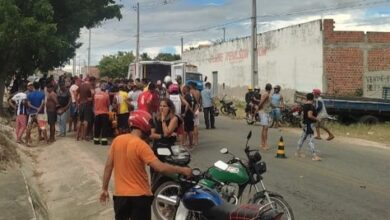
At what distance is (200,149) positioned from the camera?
52.4 ft

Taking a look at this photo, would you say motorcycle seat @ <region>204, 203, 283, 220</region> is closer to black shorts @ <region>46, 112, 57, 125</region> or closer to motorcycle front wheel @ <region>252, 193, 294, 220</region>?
motorcycle front wheel @ <region>252, 193, 294, 220</region>

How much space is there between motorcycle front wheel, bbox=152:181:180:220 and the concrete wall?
27.2m

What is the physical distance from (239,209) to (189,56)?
56.6 meters

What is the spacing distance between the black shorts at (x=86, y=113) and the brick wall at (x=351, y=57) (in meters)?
19.2

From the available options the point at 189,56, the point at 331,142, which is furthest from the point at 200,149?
the point at 189,56

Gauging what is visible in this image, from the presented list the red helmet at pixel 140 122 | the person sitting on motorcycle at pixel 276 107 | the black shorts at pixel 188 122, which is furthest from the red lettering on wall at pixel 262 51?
the red helmet at pixel 140 122

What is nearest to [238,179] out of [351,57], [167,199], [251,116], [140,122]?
[167,199]

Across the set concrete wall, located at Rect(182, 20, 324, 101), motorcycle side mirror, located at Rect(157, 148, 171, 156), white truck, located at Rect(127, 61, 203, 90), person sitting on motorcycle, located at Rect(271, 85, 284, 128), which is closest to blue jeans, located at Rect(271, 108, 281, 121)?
person sitting on motorcycle, located at Rect(271, 85, 284, 128)

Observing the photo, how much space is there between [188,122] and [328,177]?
4669 millimetres

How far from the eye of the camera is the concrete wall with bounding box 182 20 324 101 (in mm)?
34875

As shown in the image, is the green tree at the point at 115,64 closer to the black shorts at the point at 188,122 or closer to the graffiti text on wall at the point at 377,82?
the graffiti text on wall at the point at 377,82

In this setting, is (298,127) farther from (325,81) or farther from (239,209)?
(239,209)

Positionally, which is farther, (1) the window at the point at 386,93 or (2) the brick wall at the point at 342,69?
(2) the brick wall at the point at 342,69

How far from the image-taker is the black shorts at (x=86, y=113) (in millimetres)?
17594
